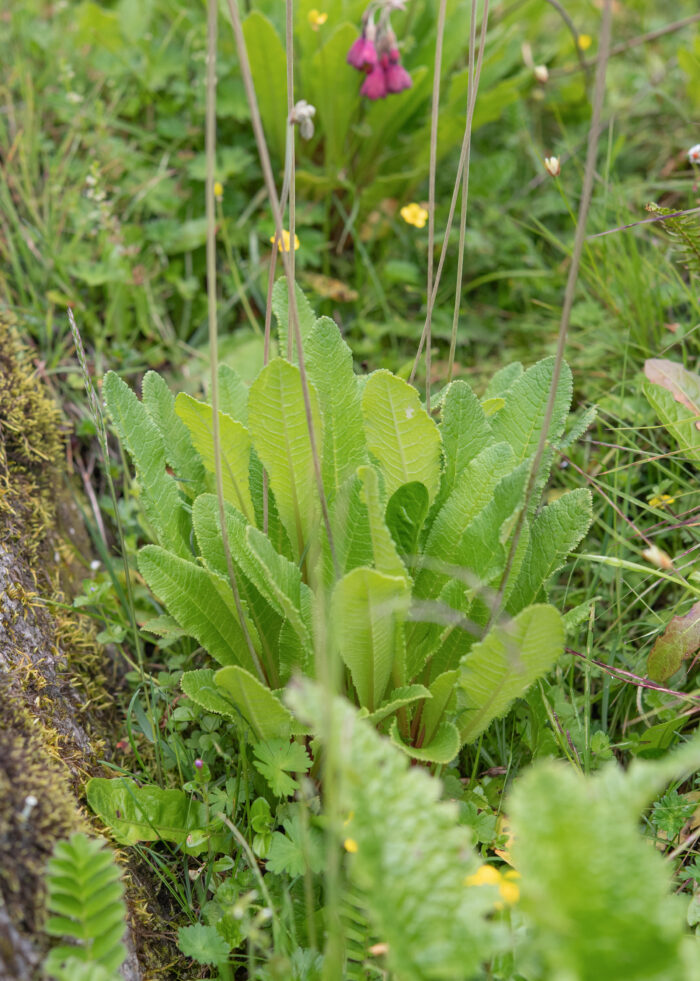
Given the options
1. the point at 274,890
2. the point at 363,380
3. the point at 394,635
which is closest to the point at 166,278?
the point at 363,380

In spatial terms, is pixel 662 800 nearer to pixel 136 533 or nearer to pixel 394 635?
pixel 394 635

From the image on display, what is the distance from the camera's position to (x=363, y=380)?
5.92 ft

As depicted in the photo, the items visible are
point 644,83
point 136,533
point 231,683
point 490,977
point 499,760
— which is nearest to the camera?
point 490,977

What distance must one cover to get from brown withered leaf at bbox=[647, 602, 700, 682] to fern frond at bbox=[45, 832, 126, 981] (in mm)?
1079

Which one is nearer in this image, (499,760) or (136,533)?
(499,760)

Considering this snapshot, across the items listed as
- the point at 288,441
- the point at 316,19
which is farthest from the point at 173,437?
the point at 316,19

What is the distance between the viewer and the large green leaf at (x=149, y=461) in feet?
5.52

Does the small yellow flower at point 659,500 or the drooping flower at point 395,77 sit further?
the drooping flower at point 395,77

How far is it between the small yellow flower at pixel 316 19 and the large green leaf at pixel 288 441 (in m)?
1.64

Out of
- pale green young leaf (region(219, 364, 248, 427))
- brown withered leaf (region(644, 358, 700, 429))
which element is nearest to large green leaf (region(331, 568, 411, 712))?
pale green young leaf (region(219, 364, 248, 427))

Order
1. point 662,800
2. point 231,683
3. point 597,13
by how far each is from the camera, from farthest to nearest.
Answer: point 597,13
point 662,800
point 231,683

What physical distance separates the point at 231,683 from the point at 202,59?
2341 millimetres

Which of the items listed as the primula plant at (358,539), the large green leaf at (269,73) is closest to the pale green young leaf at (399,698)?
the primula plant at (358,539)

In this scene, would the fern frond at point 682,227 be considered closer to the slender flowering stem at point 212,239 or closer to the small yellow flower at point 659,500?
the small yellow flower at point 659,500
